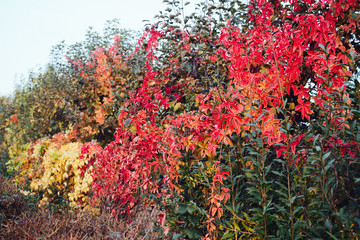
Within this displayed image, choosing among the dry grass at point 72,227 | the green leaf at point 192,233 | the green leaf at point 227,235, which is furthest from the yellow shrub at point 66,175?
the green leaf at point 227,235

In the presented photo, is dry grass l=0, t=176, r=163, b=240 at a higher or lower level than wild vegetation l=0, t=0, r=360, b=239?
lower

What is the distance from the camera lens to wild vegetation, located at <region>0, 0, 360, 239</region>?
6.36 feet

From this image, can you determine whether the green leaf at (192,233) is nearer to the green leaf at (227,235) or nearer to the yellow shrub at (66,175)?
the green leaf at (227,235)

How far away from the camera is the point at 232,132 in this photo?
2.37m

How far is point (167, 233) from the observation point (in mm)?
2895

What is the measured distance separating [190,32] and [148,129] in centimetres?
145

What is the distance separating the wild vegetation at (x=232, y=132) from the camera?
6.36 feet

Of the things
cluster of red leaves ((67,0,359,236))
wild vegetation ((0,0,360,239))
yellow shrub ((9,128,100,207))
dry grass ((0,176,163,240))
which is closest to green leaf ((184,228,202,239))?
wild vegetation ((0,0,360,239))

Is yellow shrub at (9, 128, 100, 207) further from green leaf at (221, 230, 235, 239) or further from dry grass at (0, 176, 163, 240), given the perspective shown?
green leaf at (221, 230, 235, 239)

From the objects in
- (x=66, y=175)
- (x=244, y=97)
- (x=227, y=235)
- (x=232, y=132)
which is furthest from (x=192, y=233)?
(x=66, y=175)

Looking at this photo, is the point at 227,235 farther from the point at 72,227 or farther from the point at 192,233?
the point at 72,227

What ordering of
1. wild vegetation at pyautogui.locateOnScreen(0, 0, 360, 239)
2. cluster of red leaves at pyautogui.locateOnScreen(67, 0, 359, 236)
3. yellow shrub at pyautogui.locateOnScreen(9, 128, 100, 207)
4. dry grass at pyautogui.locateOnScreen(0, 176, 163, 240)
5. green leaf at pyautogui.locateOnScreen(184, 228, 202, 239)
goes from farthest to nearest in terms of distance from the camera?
yellow shrub at pyautogui.locateOnScreen(9, 128, 100, 207) < dry grass at pyautogui.locateOnScreen(0, 176, 163, 240) < green leaf at pyautogui.locateOnScreen(184, 228, 202, 239) < cluster of red leaves at pyautogui.locateOnScreen(67, 0, 359, 236) < wild vegetation at pyautogui.locateOnScreen(0, 0, 360, 239)

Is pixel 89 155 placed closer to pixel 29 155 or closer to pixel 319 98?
pixel 29 155

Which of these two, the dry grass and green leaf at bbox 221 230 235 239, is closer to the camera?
green leaf at bbox 221 230 235 239
